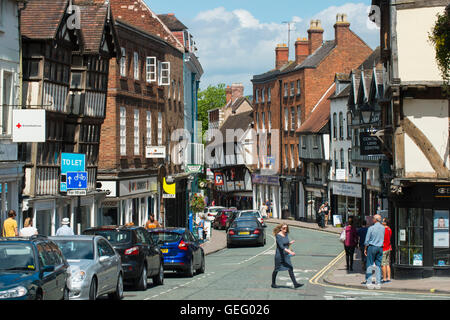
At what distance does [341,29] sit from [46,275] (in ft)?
214

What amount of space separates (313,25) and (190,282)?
61.3 m

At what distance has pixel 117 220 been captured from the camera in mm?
43188

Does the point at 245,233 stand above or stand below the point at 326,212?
above

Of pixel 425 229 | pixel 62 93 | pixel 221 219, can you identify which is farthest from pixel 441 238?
pixel 221 219

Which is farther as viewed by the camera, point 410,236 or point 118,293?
point 410,236

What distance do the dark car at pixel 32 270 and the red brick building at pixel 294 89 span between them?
62704mm

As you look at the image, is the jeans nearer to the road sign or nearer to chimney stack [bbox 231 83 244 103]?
the road sign

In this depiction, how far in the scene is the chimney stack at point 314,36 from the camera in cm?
8306

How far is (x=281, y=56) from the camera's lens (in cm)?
9125

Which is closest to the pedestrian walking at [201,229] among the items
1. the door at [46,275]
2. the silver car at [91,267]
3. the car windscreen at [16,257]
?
the silver car at [91,267]

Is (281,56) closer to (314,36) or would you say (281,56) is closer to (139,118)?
(314,36)

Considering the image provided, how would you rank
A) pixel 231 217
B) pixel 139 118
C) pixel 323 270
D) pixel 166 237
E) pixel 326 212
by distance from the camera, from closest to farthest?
pixel 166 237, pixel 323 270, pixel 139 118, pixel 231 217, pixel 326 212
